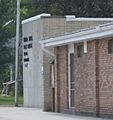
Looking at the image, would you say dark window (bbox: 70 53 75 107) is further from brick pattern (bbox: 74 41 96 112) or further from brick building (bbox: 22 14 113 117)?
brick pattern (bbox: 74 41 96 112)

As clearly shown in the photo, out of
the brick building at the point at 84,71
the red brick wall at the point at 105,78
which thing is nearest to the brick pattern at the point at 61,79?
the brick building at the point at 84,71

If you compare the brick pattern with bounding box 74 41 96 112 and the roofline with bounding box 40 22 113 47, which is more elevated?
the roofline with bounding box 40 22 113 47

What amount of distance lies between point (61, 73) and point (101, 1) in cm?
2241

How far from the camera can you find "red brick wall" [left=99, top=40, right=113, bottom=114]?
2239 centimetres

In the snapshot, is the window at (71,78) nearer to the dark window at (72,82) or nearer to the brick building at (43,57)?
the dark window at (72,82)

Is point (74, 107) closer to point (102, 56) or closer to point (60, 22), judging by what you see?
point (102, 56)

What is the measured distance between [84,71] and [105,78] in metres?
1.99

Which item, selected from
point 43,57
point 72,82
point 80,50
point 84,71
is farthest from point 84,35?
point 43,57

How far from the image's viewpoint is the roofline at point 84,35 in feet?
70.6

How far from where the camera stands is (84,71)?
80.9 ft

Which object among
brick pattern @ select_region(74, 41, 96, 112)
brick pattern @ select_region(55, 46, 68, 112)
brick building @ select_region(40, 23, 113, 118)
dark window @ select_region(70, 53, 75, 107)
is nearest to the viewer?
brick building @ select_region(40, 23, 113, 118)

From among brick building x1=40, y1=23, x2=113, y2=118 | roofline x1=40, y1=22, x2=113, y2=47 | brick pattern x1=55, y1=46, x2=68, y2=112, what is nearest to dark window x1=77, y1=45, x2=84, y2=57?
brick building x1=40, y1=23, x2=113, y2=118

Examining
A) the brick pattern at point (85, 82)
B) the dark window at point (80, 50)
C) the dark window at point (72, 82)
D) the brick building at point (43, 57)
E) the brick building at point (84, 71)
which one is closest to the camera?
the brick building at point (84, 71)

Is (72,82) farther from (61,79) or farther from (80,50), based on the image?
(80,50)
